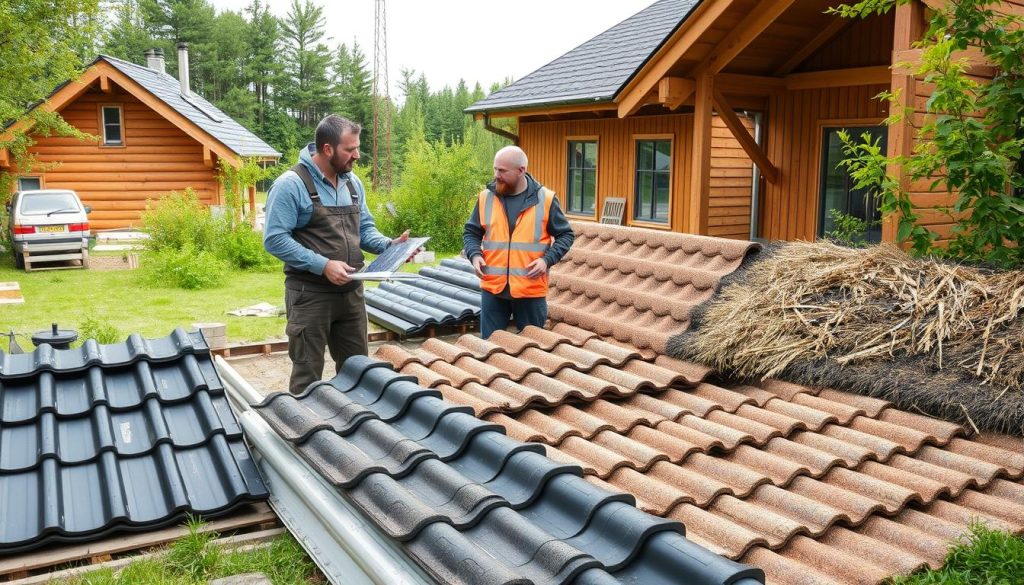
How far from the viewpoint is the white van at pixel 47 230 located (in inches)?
701

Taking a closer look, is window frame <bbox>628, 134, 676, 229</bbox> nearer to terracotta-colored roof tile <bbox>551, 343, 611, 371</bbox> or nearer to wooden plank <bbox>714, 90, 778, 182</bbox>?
wooden plank <bbox>714, 90, 778, 182</bbox>

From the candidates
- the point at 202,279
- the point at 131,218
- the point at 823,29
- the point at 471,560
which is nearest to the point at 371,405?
the point at 471,560

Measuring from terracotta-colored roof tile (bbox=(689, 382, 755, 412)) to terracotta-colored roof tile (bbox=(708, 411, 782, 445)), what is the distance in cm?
13

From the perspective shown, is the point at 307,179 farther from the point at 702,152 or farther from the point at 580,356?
the point at 702,152

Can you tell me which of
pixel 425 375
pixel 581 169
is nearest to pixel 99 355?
pixel 425 375

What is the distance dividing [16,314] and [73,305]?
1.01m

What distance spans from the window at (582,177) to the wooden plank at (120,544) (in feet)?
49.1

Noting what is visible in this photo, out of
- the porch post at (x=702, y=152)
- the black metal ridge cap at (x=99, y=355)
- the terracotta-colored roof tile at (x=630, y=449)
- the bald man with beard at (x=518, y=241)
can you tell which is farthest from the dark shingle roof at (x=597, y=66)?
the terracotta-colored roof tile at (x=630, y=449)

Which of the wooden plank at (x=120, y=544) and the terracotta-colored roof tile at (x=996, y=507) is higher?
the terracotta-colored roof tile at (x=996, y=507)

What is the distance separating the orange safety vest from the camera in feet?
18.8

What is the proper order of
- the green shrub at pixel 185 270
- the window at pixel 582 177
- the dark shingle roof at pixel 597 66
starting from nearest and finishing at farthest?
the green shrub at pixel 185 270 < the dark shingle roof at pixel 597 66 < the window at pixel 582 177

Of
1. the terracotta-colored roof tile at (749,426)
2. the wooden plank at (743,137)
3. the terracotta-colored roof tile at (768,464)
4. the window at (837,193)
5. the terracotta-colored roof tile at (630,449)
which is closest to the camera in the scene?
the terracotta-colored roof tile at (768,464)

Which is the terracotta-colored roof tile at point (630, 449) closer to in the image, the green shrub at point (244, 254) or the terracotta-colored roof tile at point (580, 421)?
the terracotta-colored roof tile at point (580, 421)

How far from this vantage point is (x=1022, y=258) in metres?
4.98
